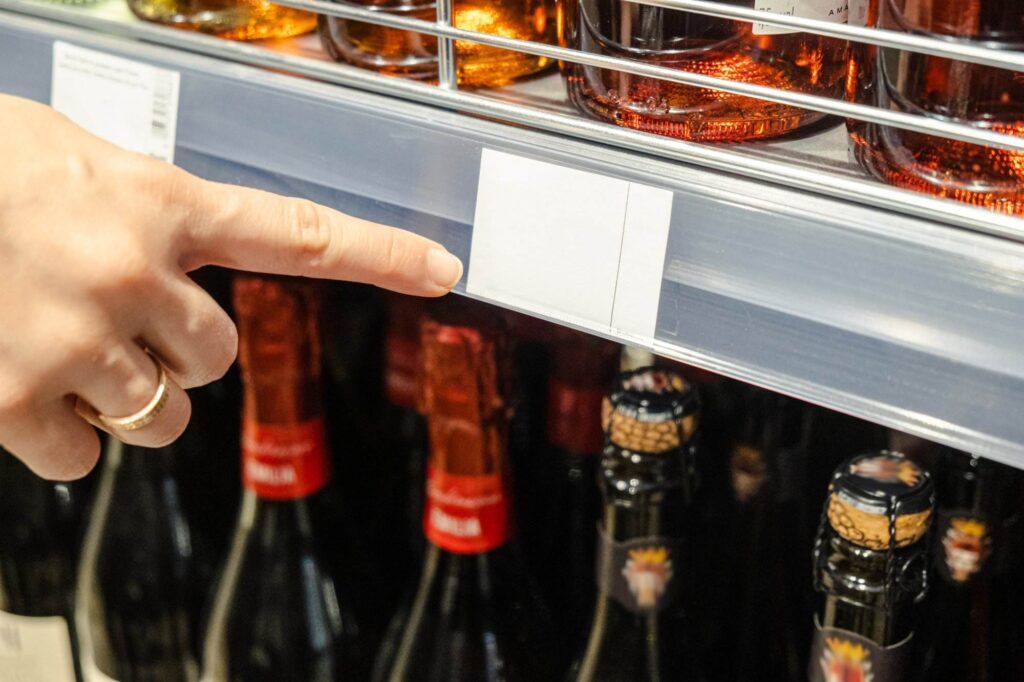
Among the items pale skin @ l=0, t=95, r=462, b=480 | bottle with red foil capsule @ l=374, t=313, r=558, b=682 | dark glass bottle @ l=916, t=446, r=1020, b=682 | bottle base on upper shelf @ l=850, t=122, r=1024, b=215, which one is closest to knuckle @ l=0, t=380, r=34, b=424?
pale skin @ l=0, t=95, r=462, b=480

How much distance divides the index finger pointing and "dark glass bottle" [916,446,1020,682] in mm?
316

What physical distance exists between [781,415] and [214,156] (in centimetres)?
38

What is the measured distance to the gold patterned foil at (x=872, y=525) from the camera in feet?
1.50

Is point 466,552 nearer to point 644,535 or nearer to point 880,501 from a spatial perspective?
point 644,535

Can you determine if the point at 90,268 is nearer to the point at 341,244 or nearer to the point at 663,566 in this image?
the point at 341,244

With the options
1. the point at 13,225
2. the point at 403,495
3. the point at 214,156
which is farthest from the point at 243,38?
the point at 403,495

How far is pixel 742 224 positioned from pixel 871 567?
21 centimetres

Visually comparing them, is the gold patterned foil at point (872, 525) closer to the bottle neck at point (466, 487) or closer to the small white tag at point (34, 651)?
the bottle neck at point (466, 487)

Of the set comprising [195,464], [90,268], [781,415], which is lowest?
[195,464]

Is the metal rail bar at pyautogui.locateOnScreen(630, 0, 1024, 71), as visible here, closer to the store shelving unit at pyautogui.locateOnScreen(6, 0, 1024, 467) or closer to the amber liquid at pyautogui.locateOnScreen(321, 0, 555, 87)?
the store shelving unit at pyautogui.locateOnScreen(6, 0, 1024, 467)

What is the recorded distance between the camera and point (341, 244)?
1.41 ft

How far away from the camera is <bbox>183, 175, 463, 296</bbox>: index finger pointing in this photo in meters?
0.42

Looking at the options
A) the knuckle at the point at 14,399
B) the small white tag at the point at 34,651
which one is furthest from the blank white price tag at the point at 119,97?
the small white tag at the point at 34,651

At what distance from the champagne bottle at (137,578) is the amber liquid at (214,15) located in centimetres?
44
